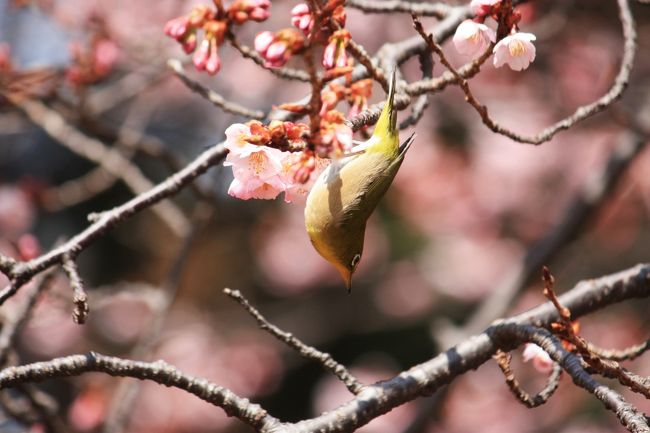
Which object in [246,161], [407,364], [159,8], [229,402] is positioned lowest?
[229,402]

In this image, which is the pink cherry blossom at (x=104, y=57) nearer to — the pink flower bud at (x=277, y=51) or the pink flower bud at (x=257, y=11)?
the pink flower bud at (x=257, y=11)

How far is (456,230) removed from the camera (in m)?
5.66

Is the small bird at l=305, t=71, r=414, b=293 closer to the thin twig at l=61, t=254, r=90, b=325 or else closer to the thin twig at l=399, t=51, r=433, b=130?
the thin twig at l=399, t=51, r=433, b=130

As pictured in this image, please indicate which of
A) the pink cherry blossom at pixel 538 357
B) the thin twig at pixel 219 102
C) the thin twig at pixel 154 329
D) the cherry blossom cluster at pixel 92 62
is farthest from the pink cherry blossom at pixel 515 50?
the cherry blossom cluster at pixel 92 62

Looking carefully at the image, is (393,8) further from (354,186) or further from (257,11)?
(354,186)

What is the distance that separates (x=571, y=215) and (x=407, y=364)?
8.77 ft

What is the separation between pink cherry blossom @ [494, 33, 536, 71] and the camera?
4.47 ft

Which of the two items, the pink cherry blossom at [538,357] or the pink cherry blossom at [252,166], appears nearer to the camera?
the pink cherry blossom at [252,166]

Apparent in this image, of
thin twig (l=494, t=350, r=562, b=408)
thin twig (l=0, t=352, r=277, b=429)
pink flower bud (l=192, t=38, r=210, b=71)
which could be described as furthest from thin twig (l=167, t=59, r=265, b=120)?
thin twig (l=494, t=350, r=562, b=408)

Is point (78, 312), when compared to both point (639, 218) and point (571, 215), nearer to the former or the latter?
point (571, 215)

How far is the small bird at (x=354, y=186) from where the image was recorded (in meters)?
1.45

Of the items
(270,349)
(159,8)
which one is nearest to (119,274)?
(270,349)

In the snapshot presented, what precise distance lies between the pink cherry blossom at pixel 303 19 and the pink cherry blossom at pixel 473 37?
0.29 metres

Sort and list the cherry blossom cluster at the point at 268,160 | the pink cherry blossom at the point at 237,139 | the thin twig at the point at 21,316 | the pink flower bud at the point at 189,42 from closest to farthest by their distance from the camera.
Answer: the cherry blossom cluster at the point at 268,160 < the pink cherry blossom at the point at 237,139 < the pink flower bud at the point at 189,42 < the thin twig at the point at 21,316
